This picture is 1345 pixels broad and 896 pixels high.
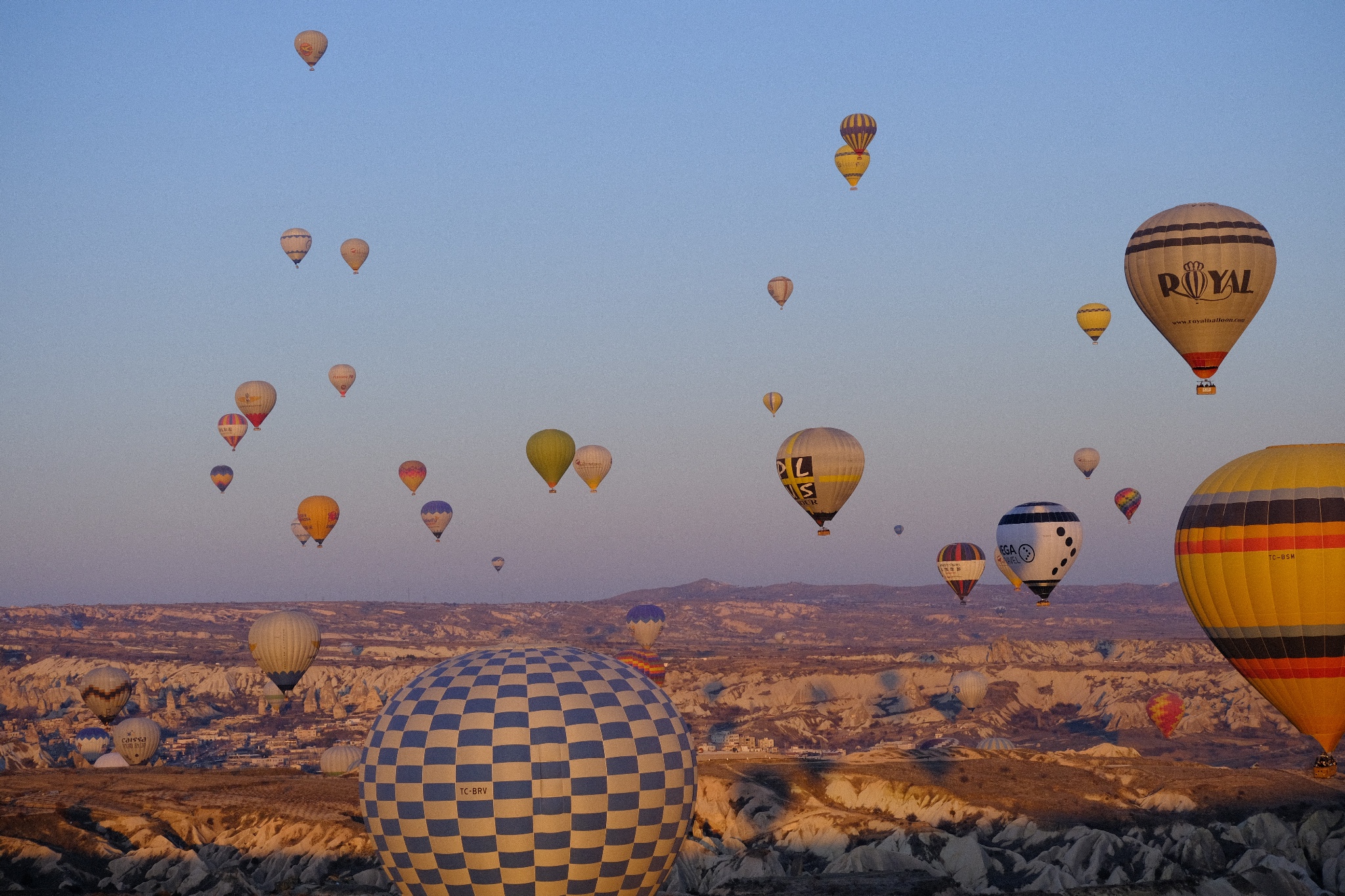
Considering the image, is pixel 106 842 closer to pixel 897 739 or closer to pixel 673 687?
pixel 897 739

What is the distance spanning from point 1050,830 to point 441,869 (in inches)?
1510

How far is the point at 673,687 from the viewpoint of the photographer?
133875 millimetres

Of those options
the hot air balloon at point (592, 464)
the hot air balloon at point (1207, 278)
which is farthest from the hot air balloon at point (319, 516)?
the hot air balloon at point (1207, 278)

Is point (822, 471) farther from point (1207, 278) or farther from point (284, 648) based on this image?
point (284, 648)

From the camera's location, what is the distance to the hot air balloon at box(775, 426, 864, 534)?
209 ft

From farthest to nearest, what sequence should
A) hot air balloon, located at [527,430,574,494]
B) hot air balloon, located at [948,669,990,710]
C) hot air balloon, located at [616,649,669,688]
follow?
hot air balloon, located at [948,669,990,710] < hot air balloon, located at [616,649,669,688] < hot air balloon, located at [527,430,574,494]

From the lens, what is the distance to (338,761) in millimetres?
86438

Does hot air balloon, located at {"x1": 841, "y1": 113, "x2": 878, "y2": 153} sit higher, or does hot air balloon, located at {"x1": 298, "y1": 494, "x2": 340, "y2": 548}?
hot air balloon, located at {"x1": 841, "y1": 113, "x2": 878, "y2": 153}

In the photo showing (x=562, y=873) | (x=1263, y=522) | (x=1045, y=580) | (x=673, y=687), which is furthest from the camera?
(x=673, y=687)

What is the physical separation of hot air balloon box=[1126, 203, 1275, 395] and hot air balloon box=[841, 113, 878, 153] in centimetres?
2609

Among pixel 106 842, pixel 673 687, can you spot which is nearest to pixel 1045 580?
pixel 106 842

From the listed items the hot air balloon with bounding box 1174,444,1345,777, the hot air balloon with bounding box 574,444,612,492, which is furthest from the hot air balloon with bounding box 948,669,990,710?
the hot air balloon with bounding box 1174,444,1345,777

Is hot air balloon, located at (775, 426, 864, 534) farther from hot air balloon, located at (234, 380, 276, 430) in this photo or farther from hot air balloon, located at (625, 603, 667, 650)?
hot air balloon, located at (625, 603, 667, 650)

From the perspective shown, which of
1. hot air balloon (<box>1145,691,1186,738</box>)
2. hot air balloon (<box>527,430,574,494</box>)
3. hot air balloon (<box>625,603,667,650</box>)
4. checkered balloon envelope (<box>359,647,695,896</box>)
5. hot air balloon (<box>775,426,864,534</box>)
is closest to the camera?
checkered balloon envelope (<box>359,647,695,896</box>)
